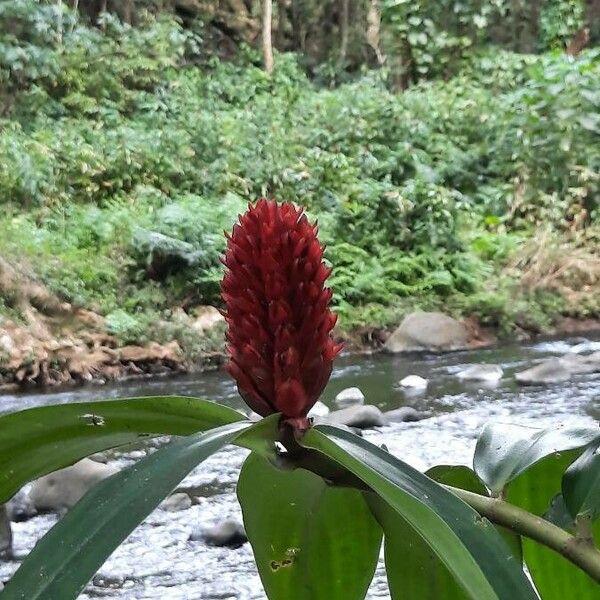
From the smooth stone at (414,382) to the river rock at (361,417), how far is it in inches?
26.4

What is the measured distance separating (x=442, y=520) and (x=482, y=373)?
3.67 m

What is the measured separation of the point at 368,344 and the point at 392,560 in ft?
14.8

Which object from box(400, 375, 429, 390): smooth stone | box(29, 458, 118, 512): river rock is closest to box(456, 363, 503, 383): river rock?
box(400, 375, 429, 390): smooth stone

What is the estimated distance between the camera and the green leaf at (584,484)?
367 millimetres

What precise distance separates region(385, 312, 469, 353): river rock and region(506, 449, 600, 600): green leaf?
166 inches

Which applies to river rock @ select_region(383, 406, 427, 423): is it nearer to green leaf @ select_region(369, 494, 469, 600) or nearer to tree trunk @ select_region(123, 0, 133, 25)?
green leaf @ select_region(369, 494, 469, 600)

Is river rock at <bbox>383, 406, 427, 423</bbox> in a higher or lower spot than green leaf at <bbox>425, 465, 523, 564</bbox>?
lower

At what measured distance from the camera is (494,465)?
417 millimetres

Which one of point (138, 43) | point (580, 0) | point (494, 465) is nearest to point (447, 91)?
point (580, 0)

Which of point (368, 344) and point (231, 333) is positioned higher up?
point (231, 333)

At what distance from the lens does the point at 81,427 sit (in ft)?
1.14

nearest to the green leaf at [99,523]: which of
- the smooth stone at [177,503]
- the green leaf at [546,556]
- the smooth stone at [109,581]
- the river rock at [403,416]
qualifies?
the green leaf at [546,556]

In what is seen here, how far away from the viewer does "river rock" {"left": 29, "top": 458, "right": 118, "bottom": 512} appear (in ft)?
7.31

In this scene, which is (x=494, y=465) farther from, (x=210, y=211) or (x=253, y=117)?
(x=253, y=117)
